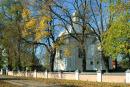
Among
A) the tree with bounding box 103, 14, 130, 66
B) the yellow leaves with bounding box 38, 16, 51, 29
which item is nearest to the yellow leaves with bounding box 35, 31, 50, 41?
the yellow leaves with bounding box 38, 16, 51, 29

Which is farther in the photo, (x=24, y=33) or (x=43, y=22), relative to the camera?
(x=24, y=33)

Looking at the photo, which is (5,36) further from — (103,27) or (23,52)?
(103,27)

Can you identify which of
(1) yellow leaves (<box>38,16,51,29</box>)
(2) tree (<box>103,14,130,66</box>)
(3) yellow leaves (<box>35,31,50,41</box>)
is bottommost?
(2) tree (<box>103,14,130,66</box>)

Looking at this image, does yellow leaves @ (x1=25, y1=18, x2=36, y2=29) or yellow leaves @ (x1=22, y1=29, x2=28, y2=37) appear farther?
yellow leaves @ (x1=22, y1=29, x2=28, y2=37)

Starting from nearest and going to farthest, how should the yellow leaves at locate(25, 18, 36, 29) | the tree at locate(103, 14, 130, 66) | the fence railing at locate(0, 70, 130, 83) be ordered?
the tree at locate(103, 14, 130, 66)
the fence railing at locate(0, 70, 130, 83)
the yellow leaves at locate(25, 18, 36, 29)

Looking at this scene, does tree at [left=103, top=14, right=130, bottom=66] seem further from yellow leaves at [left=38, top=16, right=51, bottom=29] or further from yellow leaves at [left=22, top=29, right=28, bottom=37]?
yellow leaves at [left=22, top=29, right=28, bottom=37]

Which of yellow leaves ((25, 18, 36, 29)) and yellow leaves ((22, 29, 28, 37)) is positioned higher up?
yellow leaves ((25, 18, 36, 29))

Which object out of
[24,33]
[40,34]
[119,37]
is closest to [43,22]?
[40,34]

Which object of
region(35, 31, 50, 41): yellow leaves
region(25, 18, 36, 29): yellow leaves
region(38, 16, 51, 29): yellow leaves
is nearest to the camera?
region(38, 16, 51, 29): yellow leaves

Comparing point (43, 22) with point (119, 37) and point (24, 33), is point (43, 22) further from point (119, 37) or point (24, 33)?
point (119, 37)

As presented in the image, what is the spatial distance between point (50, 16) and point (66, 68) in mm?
22024

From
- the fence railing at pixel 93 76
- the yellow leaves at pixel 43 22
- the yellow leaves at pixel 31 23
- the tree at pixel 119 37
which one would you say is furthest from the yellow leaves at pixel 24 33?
the tree at pixel 119 37

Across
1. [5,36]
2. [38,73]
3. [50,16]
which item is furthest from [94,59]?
[50,16]

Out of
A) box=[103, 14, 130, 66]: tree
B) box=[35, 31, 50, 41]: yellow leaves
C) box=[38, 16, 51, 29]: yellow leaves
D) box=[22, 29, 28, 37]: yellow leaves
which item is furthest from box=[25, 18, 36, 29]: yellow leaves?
box=[103, 14, 130, 66]: tree
